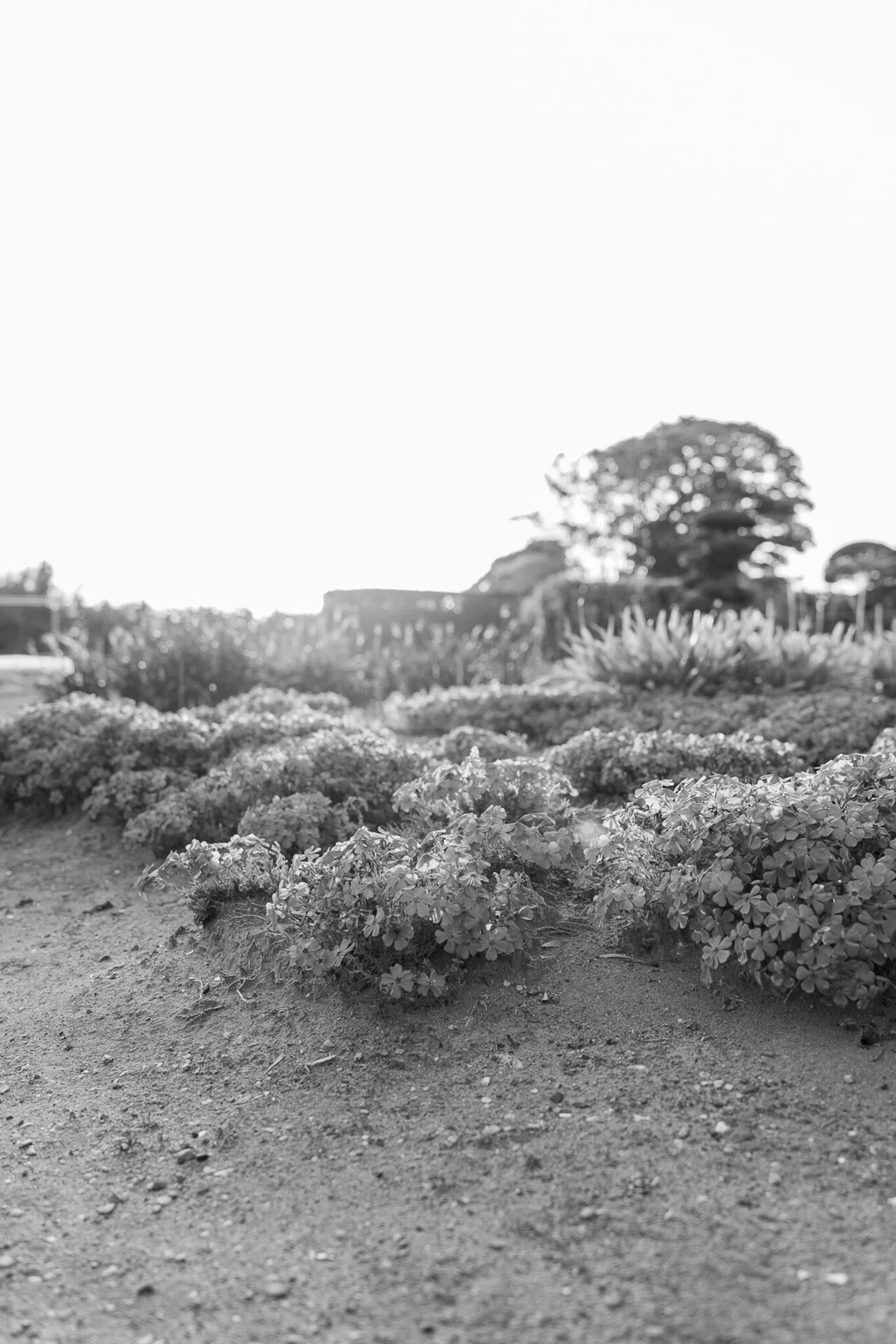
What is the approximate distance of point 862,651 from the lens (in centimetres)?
956

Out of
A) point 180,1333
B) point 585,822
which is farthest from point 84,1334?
point 585,822

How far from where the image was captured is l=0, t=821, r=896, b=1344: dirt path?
195 centimetres

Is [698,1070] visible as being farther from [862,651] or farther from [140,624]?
[140,624]

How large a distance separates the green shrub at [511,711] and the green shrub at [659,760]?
57.8 inches

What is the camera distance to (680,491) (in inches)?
1352

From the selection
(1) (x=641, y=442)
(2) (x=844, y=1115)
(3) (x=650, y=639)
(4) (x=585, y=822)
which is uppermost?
(1) (x=641, y=442)

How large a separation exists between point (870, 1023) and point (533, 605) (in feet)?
37.8

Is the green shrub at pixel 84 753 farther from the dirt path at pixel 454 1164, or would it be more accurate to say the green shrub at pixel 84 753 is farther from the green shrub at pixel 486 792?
the dirt path at pixel 454 1164

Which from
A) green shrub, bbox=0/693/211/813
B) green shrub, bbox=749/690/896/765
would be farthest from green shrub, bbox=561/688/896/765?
green shrub, bbox=0/693/211/813

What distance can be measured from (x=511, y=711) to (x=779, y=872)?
413cm

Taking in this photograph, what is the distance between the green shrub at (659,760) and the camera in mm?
4738

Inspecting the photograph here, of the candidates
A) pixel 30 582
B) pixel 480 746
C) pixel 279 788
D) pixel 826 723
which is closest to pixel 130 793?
pixel 279 788

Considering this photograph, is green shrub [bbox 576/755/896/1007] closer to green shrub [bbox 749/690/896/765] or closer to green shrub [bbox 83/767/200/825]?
green shrub [bbox 749/690/896/765]

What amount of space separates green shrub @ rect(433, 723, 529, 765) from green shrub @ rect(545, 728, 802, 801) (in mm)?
375
